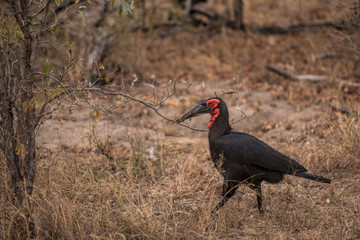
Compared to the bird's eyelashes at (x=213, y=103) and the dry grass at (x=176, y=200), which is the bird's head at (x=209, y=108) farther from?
the dry grass at (x=176, y=200)

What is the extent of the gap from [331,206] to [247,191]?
85 centimetres

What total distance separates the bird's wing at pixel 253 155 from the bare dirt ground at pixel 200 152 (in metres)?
0.34

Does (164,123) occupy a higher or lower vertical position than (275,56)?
lower

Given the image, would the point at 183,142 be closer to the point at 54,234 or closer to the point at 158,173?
the point at 158,173

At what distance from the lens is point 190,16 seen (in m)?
12.0

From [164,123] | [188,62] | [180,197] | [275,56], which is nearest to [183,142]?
[164,123]

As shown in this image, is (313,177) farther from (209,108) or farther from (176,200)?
(176,200)

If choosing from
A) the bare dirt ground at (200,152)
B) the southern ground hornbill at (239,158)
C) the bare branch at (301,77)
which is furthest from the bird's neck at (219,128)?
the bare branch at (301,77)

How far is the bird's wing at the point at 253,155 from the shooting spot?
13.1 feet

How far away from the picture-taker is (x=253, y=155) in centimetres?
400

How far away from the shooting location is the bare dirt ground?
148 inches

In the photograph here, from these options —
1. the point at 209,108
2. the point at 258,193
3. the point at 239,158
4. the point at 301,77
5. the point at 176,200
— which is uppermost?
the point at 209,108

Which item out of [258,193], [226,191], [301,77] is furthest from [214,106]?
[301,77]

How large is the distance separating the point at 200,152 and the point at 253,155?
6.41 ft
